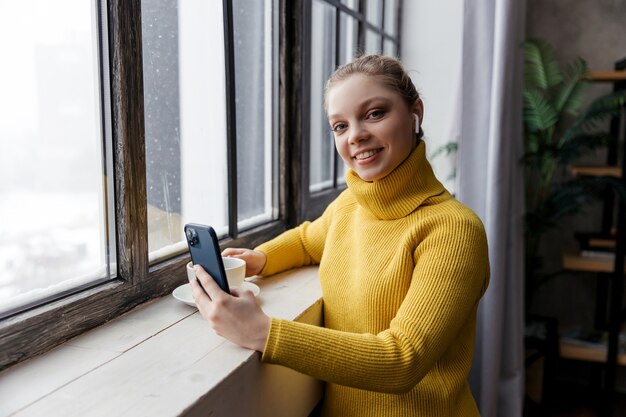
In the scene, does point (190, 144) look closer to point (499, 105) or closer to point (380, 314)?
point (380, 314)

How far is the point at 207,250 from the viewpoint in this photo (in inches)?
33.9

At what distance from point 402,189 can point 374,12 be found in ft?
5.60

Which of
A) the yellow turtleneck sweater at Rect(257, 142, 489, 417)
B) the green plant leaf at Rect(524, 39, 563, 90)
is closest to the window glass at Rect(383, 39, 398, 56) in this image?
the green plant leaf at Rect(524, 39, 563, 90)

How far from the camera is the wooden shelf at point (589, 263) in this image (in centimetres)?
225

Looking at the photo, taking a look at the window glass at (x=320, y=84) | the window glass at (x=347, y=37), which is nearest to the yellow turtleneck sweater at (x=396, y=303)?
the window glass at (x=320, y=84)

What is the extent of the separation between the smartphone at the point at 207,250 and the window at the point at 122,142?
0.53ft

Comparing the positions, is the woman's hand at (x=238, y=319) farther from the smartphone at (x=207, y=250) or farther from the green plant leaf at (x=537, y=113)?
the green plant leaf at (x=537, y=113)

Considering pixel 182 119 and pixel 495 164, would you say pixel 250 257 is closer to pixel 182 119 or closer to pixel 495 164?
pixel 182 119

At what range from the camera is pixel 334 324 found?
1.08 metres

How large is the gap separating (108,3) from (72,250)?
0.42m

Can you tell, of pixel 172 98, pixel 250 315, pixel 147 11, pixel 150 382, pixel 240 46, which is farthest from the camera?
pixel 240 46

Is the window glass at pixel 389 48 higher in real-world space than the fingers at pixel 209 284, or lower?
higher

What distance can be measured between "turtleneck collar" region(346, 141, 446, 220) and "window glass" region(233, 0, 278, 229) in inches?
20.9

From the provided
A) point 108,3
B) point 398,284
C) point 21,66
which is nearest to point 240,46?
point 108,3
